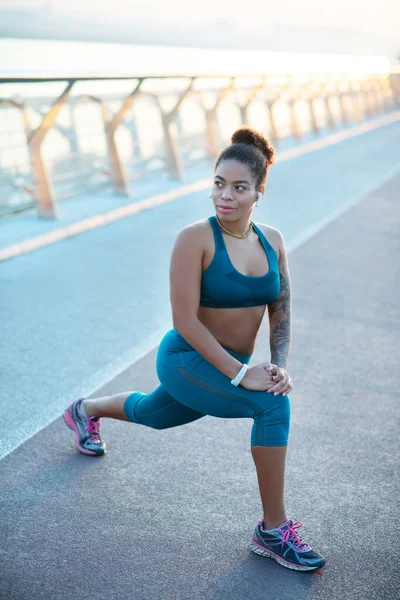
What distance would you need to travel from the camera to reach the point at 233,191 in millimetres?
3264

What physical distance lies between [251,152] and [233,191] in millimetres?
184

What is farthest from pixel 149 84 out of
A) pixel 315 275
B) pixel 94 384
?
pixel 94 384

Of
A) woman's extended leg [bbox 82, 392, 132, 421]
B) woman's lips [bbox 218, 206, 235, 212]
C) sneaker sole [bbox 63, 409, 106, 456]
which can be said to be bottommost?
sneaker sole [bbox 63, 409, 106, 456]

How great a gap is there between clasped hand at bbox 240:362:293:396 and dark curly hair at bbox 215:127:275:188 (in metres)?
0.79

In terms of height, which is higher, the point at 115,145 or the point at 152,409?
the point at 115,145

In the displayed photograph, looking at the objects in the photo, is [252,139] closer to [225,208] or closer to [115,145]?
[225,208]

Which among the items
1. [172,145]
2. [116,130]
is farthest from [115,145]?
[172,145]

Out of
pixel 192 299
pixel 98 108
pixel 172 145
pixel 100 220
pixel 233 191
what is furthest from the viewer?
pixel 172 145

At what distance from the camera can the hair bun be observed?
3.34m

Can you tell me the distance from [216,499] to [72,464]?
0.77m

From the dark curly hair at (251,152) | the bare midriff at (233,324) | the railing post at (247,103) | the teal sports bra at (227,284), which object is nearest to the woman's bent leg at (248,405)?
the bare midriff at (233,324)

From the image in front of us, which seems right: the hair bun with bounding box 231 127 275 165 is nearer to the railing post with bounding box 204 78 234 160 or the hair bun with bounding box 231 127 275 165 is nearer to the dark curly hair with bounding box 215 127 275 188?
the dark curly hair with bounding box 215 127 275 188

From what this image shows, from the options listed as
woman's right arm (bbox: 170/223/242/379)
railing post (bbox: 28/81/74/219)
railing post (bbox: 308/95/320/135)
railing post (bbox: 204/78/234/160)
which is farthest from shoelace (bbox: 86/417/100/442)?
railing post (bbox: 308/95/320/135)

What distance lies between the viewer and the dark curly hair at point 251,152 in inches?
129
